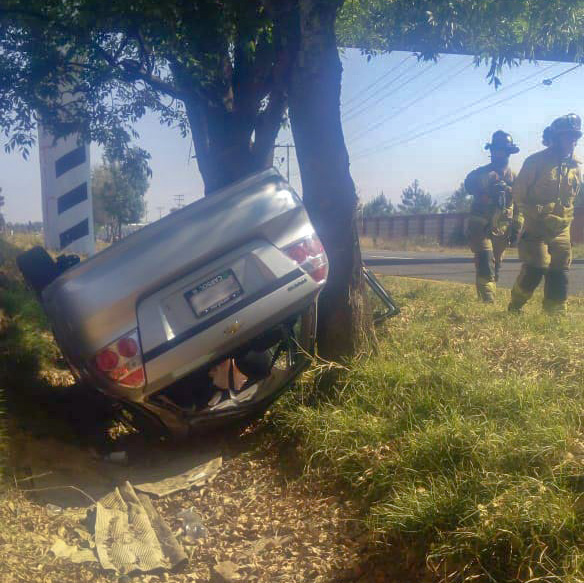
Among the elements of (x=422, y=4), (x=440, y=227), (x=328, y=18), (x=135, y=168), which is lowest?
(x=440, y=227)

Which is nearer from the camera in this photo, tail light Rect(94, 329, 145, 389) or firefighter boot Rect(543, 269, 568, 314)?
tail light Rect(94, 329, 145, 389)

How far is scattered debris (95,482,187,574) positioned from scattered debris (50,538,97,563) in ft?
0.15

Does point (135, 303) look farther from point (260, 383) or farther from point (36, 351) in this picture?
point (36, 351)

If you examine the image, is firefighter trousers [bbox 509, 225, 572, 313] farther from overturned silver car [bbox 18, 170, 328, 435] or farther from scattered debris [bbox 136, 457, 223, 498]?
scattered debris [bbox 136, 457, 223, 498]

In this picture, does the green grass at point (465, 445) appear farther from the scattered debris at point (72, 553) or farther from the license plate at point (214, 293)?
the scattered debris at point (72, 553)

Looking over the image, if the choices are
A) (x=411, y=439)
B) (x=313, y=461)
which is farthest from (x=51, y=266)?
(x=411, y=439)

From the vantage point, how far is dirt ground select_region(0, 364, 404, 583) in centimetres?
312

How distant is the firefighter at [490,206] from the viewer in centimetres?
788

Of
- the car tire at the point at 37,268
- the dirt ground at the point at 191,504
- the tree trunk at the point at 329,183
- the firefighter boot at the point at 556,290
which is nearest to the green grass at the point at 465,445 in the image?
the dirt ground at the point at 191,504

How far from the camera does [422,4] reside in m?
7.02

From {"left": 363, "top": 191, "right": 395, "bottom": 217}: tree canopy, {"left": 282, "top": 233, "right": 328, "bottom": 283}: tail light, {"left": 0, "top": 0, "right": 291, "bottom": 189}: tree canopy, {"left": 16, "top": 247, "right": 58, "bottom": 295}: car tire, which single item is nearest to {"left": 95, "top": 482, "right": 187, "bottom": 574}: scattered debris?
{"left": 282, "top": 233, "right": 328, "bottom": 283}: tail light

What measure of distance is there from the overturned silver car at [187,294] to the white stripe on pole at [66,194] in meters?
8.15

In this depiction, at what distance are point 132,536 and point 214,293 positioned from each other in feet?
4.49

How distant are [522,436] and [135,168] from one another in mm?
8962
